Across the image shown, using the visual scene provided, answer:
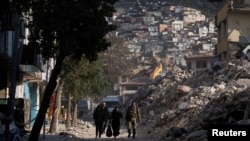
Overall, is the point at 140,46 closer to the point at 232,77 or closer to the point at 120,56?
the point at 120,56

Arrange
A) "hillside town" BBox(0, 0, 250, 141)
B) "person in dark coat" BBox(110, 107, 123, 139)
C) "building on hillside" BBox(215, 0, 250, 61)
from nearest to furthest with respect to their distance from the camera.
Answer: "hillside town" BBox(0, 0, 250, 141) < "person in dark coat" BBox(110, 107, 123, 139) < "building on hillside" BBox(215, 0, 250, 61)

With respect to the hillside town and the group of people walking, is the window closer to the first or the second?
the hillside town

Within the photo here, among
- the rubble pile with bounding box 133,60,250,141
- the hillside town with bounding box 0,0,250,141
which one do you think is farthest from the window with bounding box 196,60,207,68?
the rubble pile with bounding box 133,60,250,141

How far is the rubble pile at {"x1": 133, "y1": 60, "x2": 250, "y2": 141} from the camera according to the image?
21.5m

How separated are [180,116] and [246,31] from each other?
20.2m

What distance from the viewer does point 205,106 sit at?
28094 mm

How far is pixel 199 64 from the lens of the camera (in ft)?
311

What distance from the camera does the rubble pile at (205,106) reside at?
21516mm

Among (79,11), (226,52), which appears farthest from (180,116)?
(226,52)

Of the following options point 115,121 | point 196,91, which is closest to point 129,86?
point 196,91

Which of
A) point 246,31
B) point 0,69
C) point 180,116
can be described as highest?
point 246,31

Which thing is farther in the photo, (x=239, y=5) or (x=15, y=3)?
(x=239, y=5)

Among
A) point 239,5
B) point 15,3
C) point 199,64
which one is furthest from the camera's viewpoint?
point 199,64

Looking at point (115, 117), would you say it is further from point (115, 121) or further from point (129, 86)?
point (129, 86)
